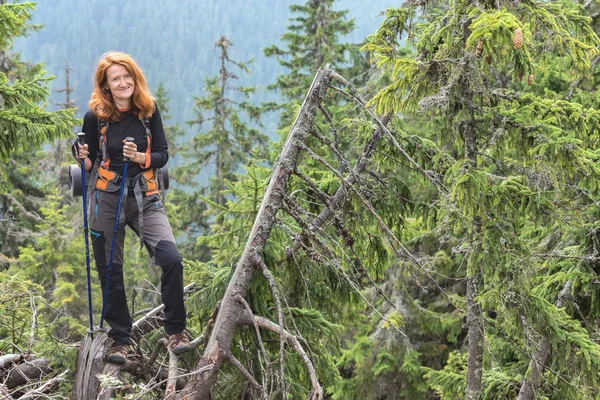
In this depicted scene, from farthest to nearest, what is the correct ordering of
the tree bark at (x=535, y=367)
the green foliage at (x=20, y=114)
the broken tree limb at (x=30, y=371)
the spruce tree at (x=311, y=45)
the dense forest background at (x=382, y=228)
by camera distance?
1. the spruce tree at (x=311, y=45)
2. the green foliage at (x=20, y=114)
3. the tree bark at (x=535, y=367)
4. the broken tree limb at (x=30, y=371)
5. the dense forest background at (x=382, y=228)

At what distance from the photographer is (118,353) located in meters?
4.12

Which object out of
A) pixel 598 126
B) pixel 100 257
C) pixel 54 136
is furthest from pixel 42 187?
pixel 598 126

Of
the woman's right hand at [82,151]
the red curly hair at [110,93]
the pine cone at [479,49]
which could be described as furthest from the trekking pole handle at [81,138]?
the pine cone at [479,49]

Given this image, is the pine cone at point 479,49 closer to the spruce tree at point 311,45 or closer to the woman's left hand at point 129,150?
the woman's left hand at point 129,150

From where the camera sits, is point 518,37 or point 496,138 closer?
point 518,37

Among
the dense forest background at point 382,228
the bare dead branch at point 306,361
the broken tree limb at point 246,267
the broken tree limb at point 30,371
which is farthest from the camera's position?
the broken tree limb at point 30,371

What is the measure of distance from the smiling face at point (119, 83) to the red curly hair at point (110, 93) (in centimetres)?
3

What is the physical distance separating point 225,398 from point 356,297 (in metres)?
1.58

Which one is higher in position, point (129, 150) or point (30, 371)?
point (129, 150)

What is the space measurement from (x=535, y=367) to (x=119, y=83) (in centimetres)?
462

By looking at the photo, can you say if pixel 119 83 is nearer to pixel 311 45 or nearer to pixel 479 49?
pixel 479 49

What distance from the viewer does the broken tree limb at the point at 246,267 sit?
143 inches

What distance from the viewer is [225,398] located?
413cm

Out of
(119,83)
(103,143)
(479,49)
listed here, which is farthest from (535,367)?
(119,83)
